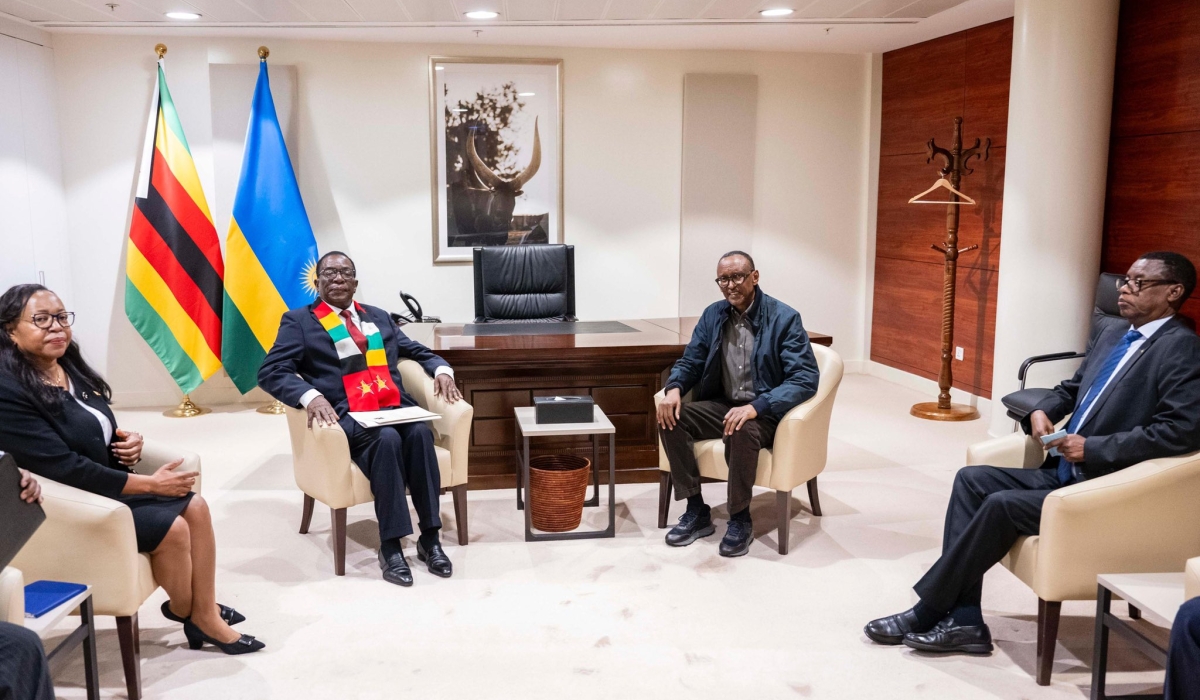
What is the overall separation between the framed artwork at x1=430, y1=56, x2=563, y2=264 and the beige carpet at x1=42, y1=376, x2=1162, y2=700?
2739mm

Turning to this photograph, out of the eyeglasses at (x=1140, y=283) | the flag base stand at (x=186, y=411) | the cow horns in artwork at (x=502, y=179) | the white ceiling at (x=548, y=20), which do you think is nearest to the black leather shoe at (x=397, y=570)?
the eyeglasses at (x=1140, y=283)

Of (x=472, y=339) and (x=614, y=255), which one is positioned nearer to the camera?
(x=472, y=339)

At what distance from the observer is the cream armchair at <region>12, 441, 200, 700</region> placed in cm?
230

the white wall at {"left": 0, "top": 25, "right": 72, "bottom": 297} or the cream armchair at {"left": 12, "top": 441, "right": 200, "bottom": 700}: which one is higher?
the white wall at {"left": 0, "top": 25, "right": 72, "bottom": 297}

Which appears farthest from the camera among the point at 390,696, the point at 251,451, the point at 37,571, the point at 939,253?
the point at 939,253

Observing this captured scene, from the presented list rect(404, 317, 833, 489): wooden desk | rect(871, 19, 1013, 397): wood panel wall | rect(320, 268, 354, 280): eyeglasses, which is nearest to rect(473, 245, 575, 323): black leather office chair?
rect(404, 317, 833, 489): wooden desk

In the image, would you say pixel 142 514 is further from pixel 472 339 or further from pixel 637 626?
pixel 472 339

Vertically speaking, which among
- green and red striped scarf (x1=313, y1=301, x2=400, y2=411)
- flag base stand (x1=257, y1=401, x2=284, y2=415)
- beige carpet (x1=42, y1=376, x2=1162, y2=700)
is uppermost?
green and red striped scarf (x1=313, y1=301, x2=400, y2=411)

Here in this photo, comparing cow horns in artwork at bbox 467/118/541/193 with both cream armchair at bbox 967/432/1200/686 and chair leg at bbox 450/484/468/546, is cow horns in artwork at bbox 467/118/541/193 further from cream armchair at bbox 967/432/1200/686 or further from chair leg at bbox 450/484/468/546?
cream armchair at bbox 967/432/1200/686

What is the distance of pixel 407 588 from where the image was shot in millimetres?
3242

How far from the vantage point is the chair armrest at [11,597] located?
1.91 metres

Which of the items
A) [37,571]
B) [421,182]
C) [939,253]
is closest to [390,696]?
[37,571]

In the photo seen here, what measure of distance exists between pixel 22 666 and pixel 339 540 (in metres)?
1.52

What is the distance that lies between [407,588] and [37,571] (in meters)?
1.22
